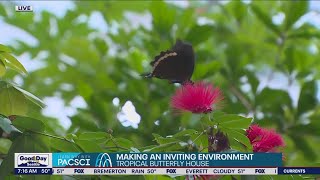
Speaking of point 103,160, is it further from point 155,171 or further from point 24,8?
point 24,8

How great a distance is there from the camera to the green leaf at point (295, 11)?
2.82 feet

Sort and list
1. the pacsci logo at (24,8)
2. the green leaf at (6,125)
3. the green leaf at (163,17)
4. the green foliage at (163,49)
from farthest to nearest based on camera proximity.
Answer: the green leaf at (163,17) → the green foliage at (163,49) → the pacsci logo at (24,8) → the green leaf at (6,125)

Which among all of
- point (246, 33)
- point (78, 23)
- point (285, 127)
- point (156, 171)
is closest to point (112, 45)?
point (78, 23)

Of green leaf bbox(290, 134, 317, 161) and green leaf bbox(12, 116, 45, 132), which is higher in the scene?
green leaf bbox(290, 134, 317, 161)

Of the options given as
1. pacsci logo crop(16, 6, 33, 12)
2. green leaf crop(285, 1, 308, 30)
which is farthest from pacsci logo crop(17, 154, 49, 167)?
green leaf crop(285, 1, 308, 30)

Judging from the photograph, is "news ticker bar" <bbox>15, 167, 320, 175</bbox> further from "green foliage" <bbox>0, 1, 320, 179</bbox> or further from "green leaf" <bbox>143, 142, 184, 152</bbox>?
"green foliage" <bbox>0, 1, 320, 179</bbox>

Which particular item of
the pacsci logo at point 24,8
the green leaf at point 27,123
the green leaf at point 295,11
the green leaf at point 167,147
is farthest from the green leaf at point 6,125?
the green leaf at point 295,11

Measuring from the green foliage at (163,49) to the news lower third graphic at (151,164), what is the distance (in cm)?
13

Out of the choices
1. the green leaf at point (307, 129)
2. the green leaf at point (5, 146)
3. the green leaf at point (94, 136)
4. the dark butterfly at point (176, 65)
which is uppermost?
the green leaf at point (307, 129)

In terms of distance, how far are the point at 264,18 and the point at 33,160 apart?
59 centimetres

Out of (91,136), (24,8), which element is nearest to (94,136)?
(91,136)

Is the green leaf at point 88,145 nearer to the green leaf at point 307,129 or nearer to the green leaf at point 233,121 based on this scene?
the green leaf at point 233,121

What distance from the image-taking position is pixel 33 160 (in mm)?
403

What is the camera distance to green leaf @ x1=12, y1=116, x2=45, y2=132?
39cm
